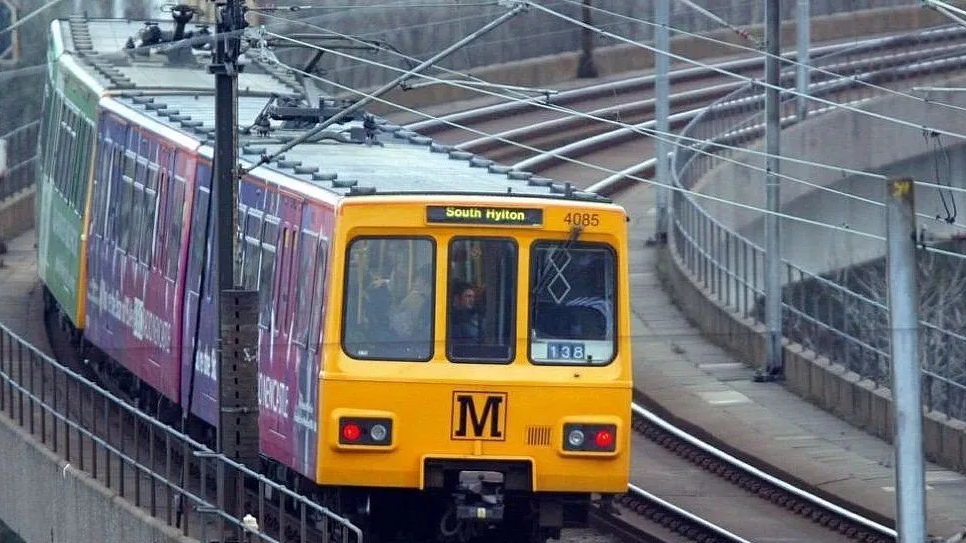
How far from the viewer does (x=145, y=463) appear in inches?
847

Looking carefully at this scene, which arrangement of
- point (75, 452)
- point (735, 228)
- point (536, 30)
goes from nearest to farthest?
point (75, 452) → point (735, 228) → point (536, 30)

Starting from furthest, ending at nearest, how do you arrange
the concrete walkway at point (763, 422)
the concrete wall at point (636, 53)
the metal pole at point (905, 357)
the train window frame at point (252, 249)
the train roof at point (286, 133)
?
the concrete wall at point (636, 53)
the concrete walkway at point (763, 422)
the train window frame at point (252, 249)
the train roof at point (286, 133)
the metal pole at point (905, 357)

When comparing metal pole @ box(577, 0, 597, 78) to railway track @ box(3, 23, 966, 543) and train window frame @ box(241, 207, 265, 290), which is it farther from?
train window frame @ box(241, 207, 265, 290)

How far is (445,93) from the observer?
4591cm

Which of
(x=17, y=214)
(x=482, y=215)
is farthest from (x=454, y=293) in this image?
(x=17, y=214)

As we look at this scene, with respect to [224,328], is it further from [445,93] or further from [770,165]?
[445,93]

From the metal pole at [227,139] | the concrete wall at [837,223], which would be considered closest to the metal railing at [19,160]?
the concrete wall at [837,223]

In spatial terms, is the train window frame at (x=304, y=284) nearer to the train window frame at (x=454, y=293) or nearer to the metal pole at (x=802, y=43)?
the train window frame at (x=454, y=293)

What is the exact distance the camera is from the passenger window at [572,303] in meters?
17.0

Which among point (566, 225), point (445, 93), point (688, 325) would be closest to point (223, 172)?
point (566, 225)

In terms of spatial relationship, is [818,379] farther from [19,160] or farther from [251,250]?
[19,160]

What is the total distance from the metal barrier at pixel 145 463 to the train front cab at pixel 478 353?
76cm

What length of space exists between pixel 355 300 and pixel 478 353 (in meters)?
0.94

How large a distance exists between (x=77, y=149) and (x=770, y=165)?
307 inches
